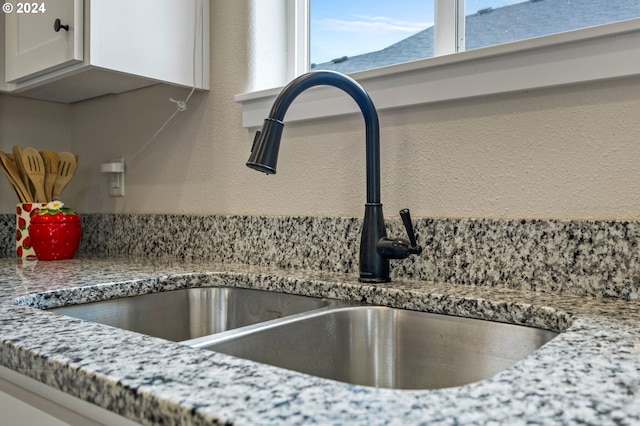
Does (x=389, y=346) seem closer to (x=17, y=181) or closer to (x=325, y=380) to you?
(x=325, y=380)

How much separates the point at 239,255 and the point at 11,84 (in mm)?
870

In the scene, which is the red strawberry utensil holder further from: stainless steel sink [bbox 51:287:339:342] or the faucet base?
the faucet base

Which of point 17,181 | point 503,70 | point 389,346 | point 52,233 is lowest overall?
point 389,346

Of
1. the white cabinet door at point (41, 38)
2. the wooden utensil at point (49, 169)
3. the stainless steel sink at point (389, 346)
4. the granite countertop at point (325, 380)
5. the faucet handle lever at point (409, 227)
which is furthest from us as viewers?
the wooden utensil at point (49, 169)

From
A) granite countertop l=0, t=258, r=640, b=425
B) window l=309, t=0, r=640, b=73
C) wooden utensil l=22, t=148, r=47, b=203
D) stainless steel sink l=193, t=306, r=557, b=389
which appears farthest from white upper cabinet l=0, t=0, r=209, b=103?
stainless steel sink l=193, t=306, r=557, b=389

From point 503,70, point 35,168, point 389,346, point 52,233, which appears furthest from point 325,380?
point 35,168

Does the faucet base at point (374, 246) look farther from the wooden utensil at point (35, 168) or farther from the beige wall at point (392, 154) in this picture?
the wooden utensil at point (35, 168)

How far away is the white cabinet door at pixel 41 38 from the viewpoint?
1.20 metres

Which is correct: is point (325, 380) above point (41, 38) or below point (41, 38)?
below

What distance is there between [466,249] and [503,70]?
316 millimetres

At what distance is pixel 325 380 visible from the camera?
1.44 feet

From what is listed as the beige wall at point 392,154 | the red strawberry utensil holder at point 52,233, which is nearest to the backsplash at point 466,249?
the beige wall at point 392,154

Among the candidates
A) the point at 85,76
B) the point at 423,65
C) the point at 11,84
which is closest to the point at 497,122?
the point at 423,65

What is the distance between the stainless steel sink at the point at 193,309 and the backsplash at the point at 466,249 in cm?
14
